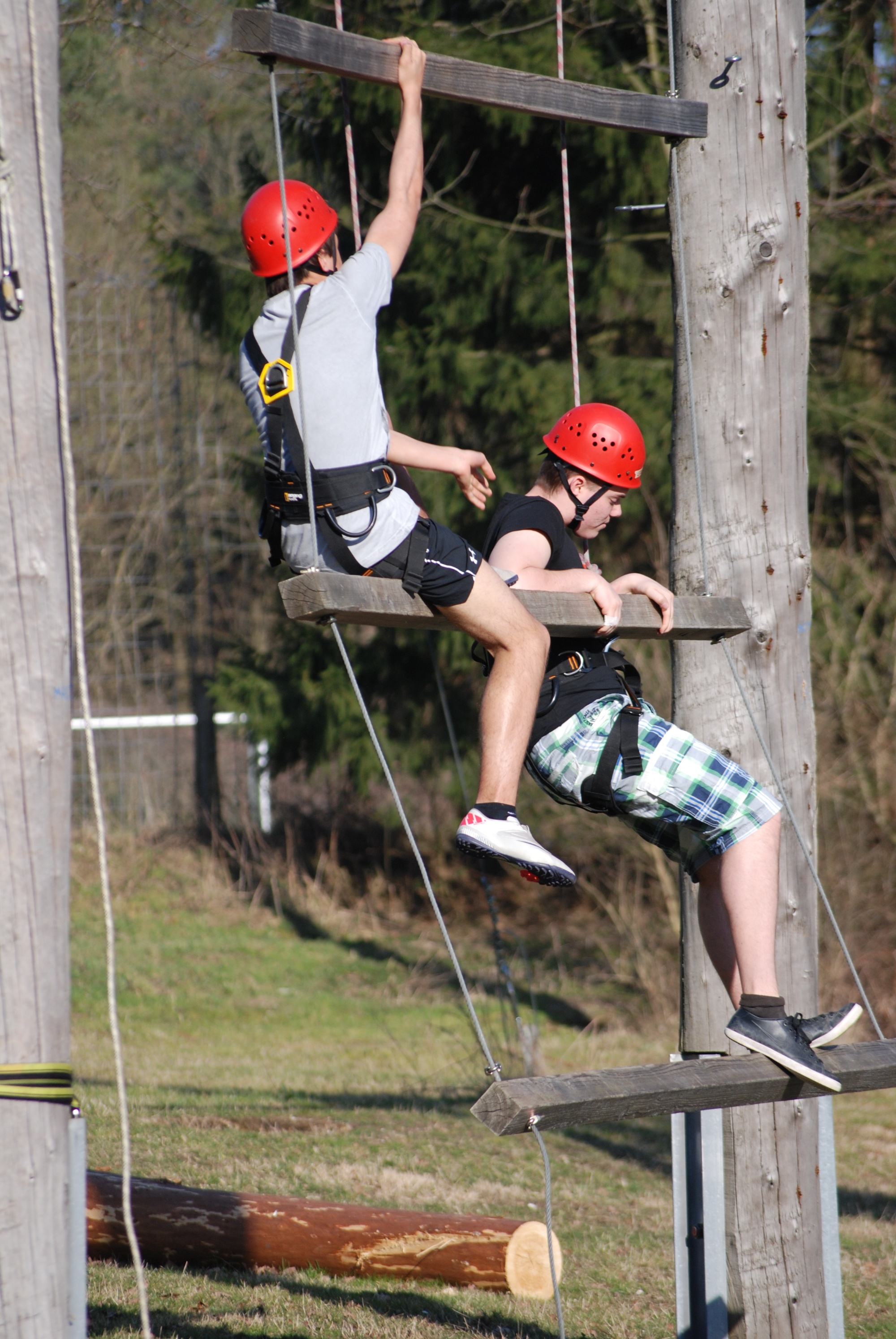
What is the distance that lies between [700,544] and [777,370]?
646 mm

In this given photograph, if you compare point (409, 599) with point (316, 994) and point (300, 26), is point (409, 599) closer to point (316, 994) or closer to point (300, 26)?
point (300, 26)

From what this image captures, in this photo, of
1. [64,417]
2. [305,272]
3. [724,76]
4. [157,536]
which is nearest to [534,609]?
[305,272]

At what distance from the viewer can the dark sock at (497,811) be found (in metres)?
3.58

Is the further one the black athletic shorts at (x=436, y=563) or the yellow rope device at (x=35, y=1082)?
the black athletic shorts at (x=436, y=563)

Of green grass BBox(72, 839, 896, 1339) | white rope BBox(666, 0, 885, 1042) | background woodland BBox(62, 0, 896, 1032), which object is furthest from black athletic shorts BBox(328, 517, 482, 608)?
background woodland BBox(62, 0, 896, 1032)

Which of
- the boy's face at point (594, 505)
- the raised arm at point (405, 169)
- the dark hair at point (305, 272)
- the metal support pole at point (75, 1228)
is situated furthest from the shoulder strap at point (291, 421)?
the metal support pole at point (75, 1228)

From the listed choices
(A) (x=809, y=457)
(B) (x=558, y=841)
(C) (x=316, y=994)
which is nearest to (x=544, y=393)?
(A) (x=809, y=457)

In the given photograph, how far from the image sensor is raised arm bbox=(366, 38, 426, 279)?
375 centimetres

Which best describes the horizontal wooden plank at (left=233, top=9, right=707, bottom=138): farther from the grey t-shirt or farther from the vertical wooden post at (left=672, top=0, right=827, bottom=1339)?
the grey t-shirt

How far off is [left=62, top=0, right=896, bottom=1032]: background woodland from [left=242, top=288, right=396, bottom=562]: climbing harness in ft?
23.0

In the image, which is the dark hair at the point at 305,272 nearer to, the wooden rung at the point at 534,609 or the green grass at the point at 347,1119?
the wooden rung at the point at 534,609

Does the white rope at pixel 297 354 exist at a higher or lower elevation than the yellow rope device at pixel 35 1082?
higher

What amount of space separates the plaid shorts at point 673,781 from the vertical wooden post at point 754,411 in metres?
0.80

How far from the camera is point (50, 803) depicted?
2.67m
